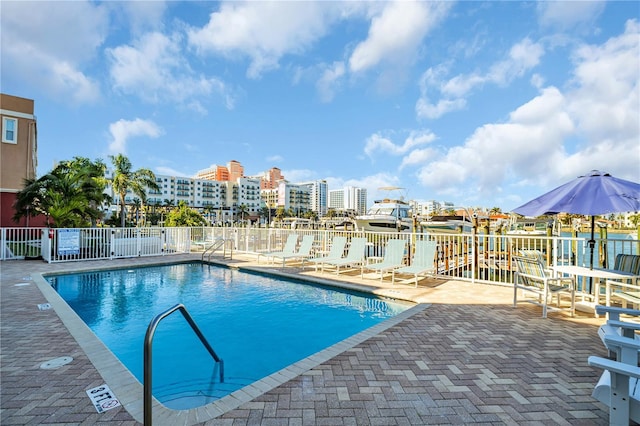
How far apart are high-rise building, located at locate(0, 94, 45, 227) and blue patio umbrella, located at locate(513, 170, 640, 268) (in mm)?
21860

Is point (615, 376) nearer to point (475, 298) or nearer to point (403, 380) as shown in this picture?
point (403, 380)

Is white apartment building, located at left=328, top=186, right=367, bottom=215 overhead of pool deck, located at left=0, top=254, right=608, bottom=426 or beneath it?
overhead

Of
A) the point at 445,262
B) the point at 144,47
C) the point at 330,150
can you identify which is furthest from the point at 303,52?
the point at 330,150

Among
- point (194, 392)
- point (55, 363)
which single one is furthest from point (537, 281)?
point (55, 363)

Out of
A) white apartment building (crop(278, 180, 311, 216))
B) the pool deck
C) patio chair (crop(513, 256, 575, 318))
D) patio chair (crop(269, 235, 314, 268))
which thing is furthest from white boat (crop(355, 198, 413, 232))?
white apartment building (crop(278, 180, 311, 216))

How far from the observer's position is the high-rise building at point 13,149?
15.8 m

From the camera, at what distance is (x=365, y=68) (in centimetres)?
1641

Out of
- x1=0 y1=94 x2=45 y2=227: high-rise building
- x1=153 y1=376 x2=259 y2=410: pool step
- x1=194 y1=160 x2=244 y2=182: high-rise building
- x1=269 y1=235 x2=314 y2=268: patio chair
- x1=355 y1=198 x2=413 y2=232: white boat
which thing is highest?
x1=194 y1=160 x2=244 y2=182: high-rise building

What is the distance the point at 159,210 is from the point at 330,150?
201ft

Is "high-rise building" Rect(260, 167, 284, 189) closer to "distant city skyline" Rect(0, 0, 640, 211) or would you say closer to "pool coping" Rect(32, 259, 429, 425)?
"distant city skyline" Rect(0, 0, 640, 211)

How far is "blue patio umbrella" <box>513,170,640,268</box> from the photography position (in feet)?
14.5

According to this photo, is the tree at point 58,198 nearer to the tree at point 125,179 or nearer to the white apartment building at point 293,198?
the tree at point 125,179

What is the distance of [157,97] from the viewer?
59.6 ft

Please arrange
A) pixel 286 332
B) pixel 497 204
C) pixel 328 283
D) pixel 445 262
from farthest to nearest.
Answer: pixel 497 204 → pixel 445 262 → pixel 328 283 → pixel 286 332
